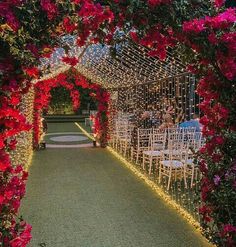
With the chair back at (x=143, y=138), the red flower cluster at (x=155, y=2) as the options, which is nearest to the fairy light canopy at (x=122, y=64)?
the chair back at (x=143, y=138)

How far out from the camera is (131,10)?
296 centimetres

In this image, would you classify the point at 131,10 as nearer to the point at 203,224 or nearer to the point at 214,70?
the point at 214,70

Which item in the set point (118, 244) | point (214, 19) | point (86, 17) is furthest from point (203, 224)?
point (86, 17)

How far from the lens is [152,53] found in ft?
11.4

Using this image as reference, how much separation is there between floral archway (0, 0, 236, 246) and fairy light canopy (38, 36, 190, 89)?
107 inches

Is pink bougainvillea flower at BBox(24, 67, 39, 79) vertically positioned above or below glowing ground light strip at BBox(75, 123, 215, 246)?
above

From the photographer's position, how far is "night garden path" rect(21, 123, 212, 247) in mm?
4578

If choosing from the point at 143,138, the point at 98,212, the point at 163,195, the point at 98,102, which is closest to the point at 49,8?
the point at 98,212

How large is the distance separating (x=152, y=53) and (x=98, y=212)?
2.79 metres

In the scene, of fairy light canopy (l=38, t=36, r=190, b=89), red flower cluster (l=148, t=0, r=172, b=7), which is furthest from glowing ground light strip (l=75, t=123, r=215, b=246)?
red flower cluster (l=148, t=0, r=172, b=7)

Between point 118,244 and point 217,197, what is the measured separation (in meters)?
1.42

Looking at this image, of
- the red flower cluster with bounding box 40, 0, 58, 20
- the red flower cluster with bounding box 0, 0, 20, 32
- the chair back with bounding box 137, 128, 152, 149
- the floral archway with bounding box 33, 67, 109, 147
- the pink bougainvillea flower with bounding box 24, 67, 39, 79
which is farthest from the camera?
the floral archway with bounding box 33, 67, 109, 147

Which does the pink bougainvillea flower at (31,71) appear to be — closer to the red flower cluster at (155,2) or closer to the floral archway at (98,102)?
the red flower cluster at (155,2)

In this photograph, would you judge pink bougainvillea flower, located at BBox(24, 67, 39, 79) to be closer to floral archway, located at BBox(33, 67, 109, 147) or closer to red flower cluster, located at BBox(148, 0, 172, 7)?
red flower cluster, located at BBox(148, 0, 172, 7)
